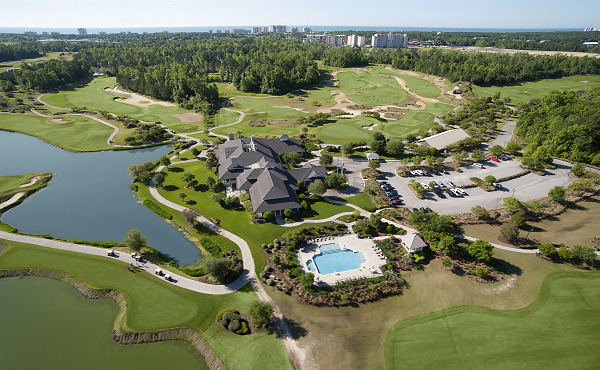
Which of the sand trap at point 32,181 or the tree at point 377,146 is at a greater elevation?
the tree at point 377,146

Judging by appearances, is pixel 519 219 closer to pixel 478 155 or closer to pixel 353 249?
pixel 478 155

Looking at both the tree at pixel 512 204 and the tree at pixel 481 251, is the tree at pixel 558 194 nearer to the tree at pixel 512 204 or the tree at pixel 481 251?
the tree at pixel 512 204

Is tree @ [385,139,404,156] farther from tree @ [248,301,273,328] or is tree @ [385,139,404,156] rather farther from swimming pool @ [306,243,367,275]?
tree @ [248,301,273,328]

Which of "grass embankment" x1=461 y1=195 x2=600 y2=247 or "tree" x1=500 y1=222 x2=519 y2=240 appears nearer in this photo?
"tree" x1=500 y1=222 x2=519 y2=240

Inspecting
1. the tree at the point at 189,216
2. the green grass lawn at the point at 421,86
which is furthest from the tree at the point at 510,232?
the green grass lawn at the point at 421,86

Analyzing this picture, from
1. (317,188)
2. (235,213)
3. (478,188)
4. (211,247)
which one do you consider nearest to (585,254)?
(478,188)

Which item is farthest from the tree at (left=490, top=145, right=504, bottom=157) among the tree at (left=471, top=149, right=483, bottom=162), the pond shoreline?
the pond shoreline
